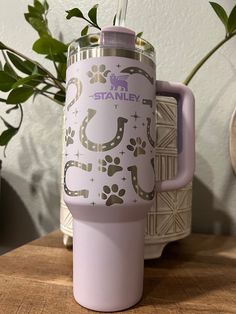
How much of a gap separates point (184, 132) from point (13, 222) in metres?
0.49

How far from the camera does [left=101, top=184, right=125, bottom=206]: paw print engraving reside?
0.89ft

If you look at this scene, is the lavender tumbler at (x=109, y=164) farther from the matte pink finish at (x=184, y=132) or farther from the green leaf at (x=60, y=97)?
the green leaf at (x=60, y=97)

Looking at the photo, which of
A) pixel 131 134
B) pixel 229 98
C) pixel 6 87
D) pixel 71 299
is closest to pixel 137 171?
pixel 131 134

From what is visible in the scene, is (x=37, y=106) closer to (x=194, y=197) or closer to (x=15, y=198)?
(x=15, y=198)

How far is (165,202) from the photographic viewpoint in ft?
1.32

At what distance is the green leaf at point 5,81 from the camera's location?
0.44 metres

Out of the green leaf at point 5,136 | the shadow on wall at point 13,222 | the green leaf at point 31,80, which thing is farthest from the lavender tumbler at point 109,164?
the shadow on wall at point 13,222

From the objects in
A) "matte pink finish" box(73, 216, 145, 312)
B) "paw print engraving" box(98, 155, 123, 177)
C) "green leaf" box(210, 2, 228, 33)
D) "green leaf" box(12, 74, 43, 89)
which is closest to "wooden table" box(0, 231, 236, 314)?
"matte pink finish" box(73, 216, 145, 312)

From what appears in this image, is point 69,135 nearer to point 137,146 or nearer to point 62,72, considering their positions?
point 137,146

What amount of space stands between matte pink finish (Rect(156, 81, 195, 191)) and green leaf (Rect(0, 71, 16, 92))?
229 millimetres

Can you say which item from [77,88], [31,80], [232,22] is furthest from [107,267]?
[232,22]

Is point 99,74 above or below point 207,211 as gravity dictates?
above

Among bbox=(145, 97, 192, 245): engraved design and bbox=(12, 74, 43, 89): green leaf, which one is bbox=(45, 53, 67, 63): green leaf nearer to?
bbox=(12, 74, 43, 89): green leaf

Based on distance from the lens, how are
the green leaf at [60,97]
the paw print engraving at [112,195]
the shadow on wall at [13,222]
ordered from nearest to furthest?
the paw print engraving at [112,195] < the green leaf at [60,97] < the shadow on wall at [13,222]
